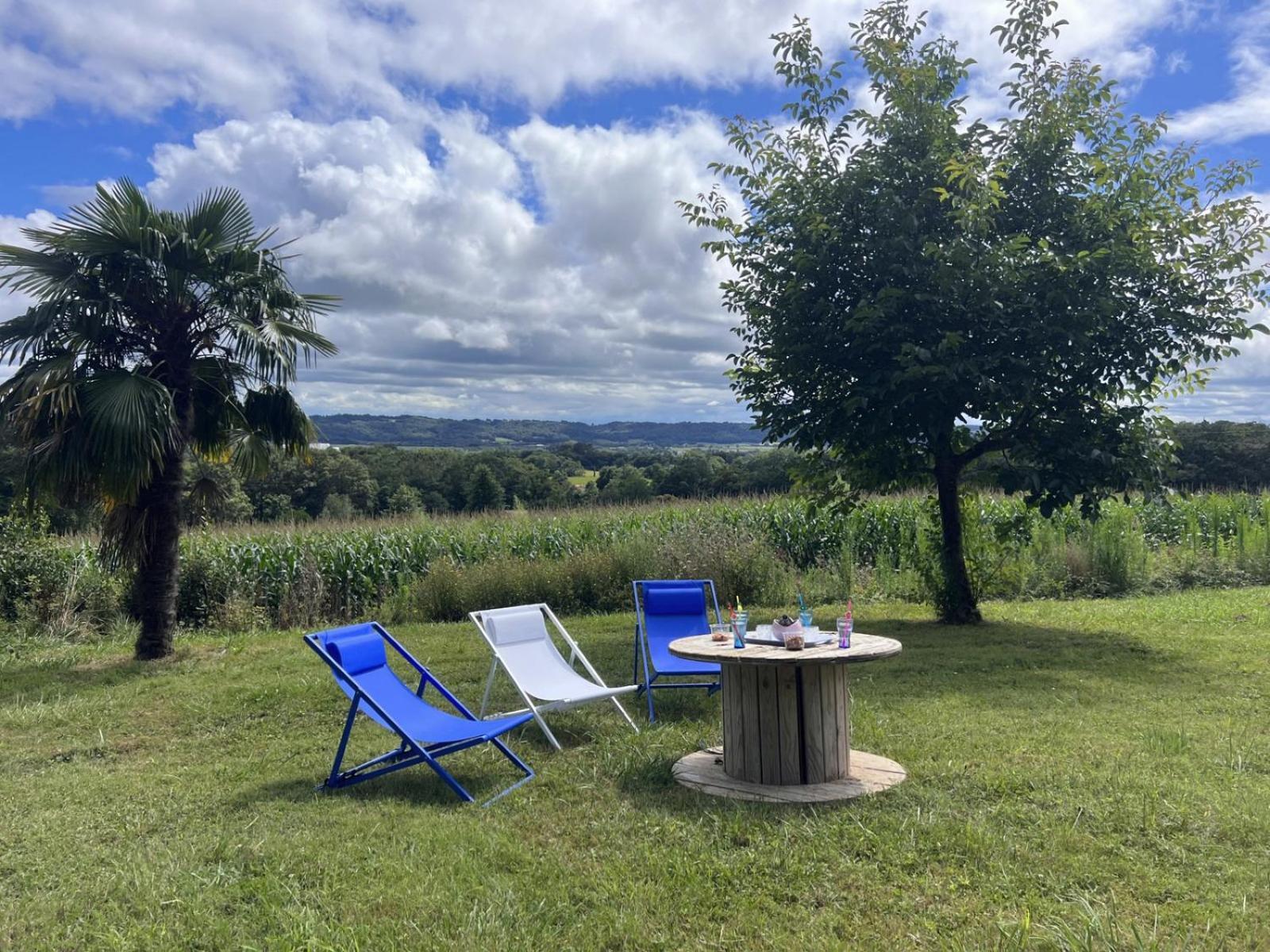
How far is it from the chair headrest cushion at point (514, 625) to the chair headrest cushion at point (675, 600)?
107cm

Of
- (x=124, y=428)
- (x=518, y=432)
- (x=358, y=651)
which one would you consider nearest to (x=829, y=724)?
(x=358, y=651)

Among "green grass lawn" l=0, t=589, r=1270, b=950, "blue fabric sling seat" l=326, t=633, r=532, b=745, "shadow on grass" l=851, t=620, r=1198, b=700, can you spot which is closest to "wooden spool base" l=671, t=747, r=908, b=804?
"green grass lawn" l=0, t=589, r=1270, b=950

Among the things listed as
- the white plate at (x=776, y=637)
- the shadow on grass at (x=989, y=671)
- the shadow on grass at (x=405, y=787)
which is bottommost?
the shadow on grass at (x=989, y=671)

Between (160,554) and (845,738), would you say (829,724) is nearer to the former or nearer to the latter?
(845,738)

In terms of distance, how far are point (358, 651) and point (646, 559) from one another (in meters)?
7.16

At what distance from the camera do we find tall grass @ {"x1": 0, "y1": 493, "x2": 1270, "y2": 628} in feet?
39.2

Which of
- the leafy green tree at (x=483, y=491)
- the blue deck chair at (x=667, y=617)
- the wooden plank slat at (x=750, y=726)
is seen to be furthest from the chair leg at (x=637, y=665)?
the leafy green tree at (x=483, y=491)

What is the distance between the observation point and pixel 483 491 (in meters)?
21.8

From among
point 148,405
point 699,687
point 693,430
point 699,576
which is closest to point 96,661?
point 148,405

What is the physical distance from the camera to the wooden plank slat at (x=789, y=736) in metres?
4.88

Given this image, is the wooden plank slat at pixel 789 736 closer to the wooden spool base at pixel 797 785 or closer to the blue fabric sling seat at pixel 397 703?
the wooden spool base at pixel 797 785

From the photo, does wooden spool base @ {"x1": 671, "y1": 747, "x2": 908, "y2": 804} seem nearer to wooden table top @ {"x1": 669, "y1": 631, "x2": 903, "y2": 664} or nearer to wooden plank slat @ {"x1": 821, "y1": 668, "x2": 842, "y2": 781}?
wooden plank slat @ {"x1": 821, "y1": 668, "x2": 842, "y2": 781}

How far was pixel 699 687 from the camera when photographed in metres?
7.71

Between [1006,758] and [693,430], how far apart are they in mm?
48502
